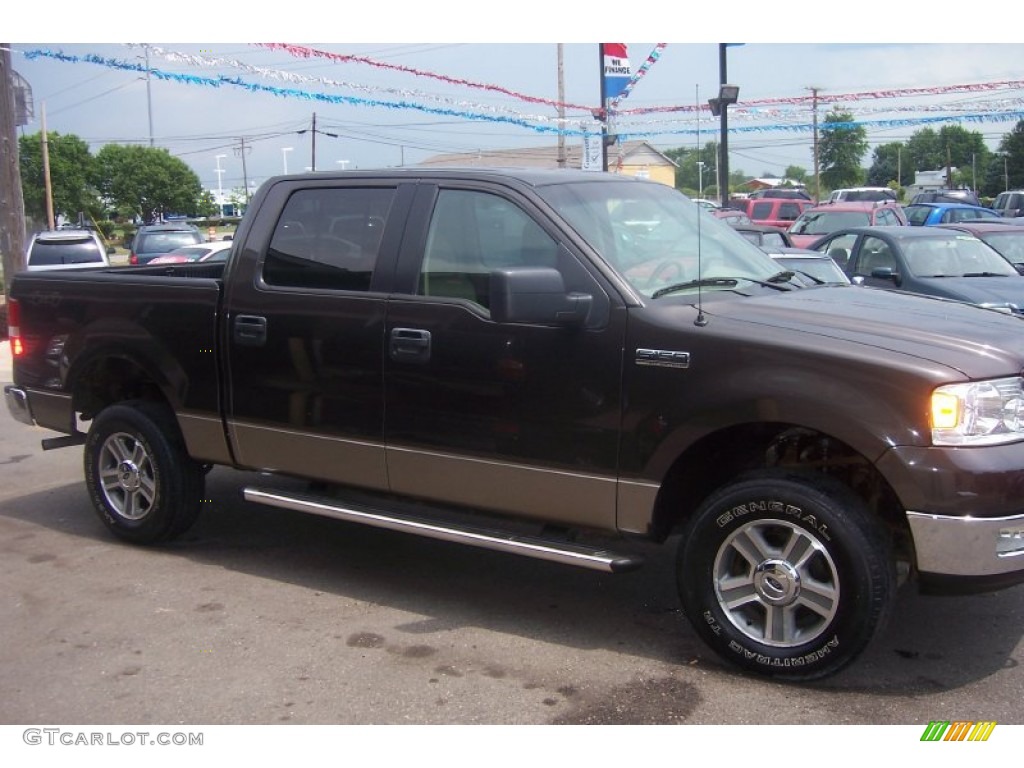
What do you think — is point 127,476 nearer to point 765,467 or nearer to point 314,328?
point 314,328

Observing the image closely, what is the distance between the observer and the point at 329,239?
543cm

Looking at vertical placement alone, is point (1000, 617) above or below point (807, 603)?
below

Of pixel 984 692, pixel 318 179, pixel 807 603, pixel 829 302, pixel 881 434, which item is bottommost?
pixel 984 692

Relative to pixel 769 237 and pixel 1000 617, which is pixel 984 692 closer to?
pixel 1000 617

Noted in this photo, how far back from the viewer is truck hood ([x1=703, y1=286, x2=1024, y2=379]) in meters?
3.97

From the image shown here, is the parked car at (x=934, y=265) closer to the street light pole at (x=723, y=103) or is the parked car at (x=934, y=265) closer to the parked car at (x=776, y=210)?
the street light pole at (x=723, y=103)

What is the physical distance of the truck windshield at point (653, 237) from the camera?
4.74 m

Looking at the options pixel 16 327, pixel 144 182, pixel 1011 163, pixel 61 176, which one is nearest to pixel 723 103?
pixel 16 327

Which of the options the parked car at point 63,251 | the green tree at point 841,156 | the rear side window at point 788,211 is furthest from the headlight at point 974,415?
the green tree at point 841,156

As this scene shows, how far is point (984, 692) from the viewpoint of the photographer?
13.6ft

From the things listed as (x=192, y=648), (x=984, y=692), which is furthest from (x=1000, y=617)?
(x=192, y=648)

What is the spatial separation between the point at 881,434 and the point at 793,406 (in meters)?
0.34

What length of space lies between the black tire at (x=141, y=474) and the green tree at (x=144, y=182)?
209ft
